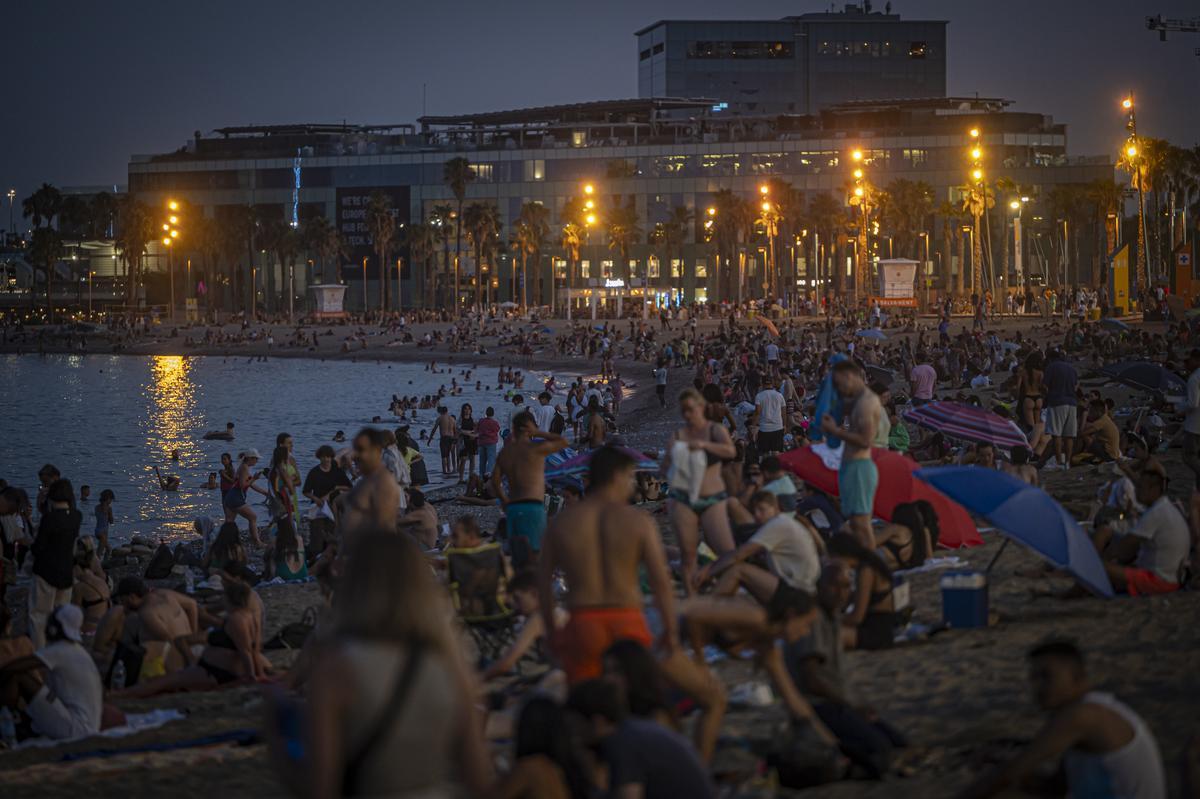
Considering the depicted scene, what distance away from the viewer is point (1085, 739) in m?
4.69

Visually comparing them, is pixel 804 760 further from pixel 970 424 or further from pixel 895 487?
pixel 970 424

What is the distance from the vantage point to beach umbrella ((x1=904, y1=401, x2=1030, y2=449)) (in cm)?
1365

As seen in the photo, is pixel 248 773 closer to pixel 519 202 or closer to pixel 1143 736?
pixel 1143 736

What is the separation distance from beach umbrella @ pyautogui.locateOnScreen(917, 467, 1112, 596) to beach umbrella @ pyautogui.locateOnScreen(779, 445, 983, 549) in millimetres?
1050

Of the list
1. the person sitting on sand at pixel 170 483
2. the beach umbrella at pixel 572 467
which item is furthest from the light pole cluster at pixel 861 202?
the beach umbrella at pixel 572 467

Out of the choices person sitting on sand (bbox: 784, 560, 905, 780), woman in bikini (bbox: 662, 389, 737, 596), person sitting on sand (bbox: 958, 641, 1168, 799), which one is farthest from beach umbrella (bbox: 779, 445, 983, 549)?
person sitting on sand (bbox: 958, 641, 1168, 799)

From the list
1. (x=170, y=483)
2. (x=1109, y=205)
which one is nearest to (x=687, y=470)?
(x=170, y=483)

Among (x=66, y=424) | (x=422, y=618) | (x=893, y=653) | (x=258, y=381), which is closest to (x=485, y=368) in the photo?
(x=258, y=381)

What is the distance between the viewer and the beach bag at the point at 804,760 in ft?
20.4

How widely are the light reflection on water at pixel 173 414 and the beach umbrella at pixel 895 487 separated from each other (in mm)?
15606

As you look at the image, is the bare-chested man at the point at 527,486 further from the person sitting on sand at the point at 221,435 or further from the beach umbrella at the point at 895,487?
the person sitting on sand at the point at 221,435

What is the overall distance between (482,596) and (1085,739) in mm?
4777

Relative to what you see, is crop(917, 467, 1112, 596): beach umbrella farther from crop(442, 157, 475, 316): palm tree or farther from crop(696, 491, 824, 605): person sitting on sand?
crop(442, 157, 475, 316): palm tree

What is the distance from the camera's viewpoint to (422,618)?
3291 millimetres
